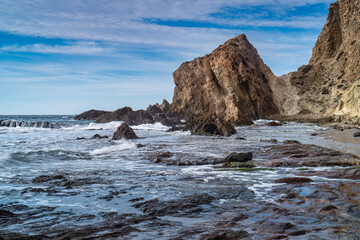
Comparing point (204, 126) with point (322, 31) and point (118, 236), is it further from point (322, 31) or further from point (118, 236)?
point (322, 31)

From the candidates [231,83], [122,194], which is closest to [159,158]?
[122,194]

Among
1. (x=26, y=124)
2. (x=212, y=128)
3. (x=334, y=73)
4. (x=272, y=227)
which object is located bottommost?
(x=272, y=227)

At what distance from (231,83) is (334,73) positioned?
2014 centimetres

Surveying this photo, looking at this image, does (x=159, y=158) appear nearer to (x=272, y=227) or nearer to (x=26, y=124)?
(x=272, y=227)

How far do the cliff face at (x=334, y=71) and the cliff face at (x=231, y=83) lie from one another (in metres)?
7.09

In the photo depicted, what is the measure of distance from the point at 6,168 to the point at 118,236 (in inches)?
362

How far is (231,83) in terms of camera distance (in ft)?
214

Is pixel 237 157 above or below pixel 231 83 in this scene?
below

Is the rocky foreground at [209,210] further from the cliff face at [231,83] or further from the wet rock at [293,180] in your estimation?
the cliff face at [231,83]

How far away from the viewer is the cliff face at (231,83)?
64.4 meters

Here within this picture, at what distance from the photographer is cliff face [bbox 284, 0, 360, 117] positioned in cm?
4259

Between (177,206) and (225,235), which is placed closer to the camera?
(225,235)

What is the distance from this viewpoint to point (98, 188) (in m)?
7.59

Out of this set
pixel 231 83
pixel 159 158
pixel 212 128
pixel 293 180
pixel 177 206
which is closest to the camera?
pixel 177 206
